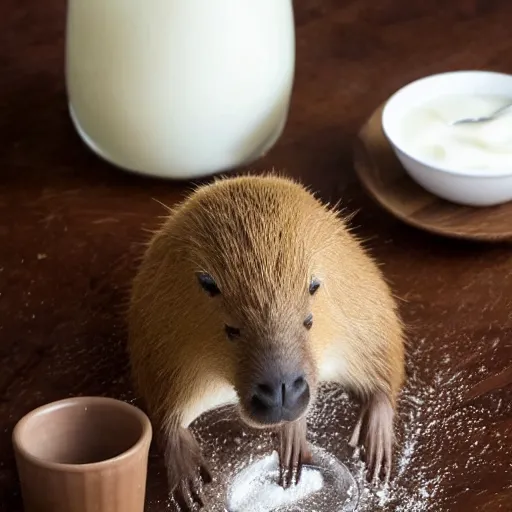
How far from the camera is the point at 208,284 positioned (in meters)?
0.67

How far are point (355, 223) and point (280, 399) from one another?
14.3 inches

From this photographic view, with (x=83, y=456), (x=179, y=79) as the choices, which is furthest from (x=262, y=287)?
(x=179, y=79)

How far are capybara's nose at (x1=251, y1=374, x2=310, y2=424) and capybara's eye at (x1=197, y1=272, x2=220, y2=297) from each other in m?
0.07

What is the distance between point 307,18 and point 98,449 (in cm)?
76

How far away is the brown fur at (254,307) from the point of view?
0.64 m

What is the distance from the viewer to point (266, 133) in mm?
989

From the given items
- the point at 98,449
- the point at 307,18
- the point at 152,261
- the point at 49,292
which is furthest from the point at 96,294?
the point at 307,18

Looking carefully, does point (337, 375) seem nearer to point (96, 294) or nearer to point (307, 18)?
point (96, 294)

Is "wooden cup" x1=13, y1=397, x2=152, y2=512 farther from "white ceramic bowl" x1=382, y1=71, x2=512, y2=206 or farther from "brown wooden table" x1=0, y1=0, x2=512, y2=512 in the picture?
"white ceramic bowl" x1=382, y1=71, x2=512, y2=206

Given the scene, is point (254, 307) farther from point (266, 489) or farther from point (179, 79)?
point (179, 79)

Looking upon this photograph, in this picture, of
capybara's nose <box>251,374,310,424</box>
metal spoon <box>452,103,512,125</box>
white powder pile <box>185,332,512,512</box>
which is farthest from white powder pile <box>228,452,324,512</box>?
metal spoon <box>452,103,512,125</box>

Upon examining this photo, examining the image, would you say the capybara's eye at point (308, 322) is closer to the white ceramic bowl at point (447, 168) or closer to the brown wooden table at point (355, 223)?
the brown wooden table at point (355, 223)

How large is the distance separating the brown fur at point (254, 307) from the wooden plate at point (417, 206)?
16 cm

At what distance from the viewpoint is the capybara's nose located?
0.62 m
